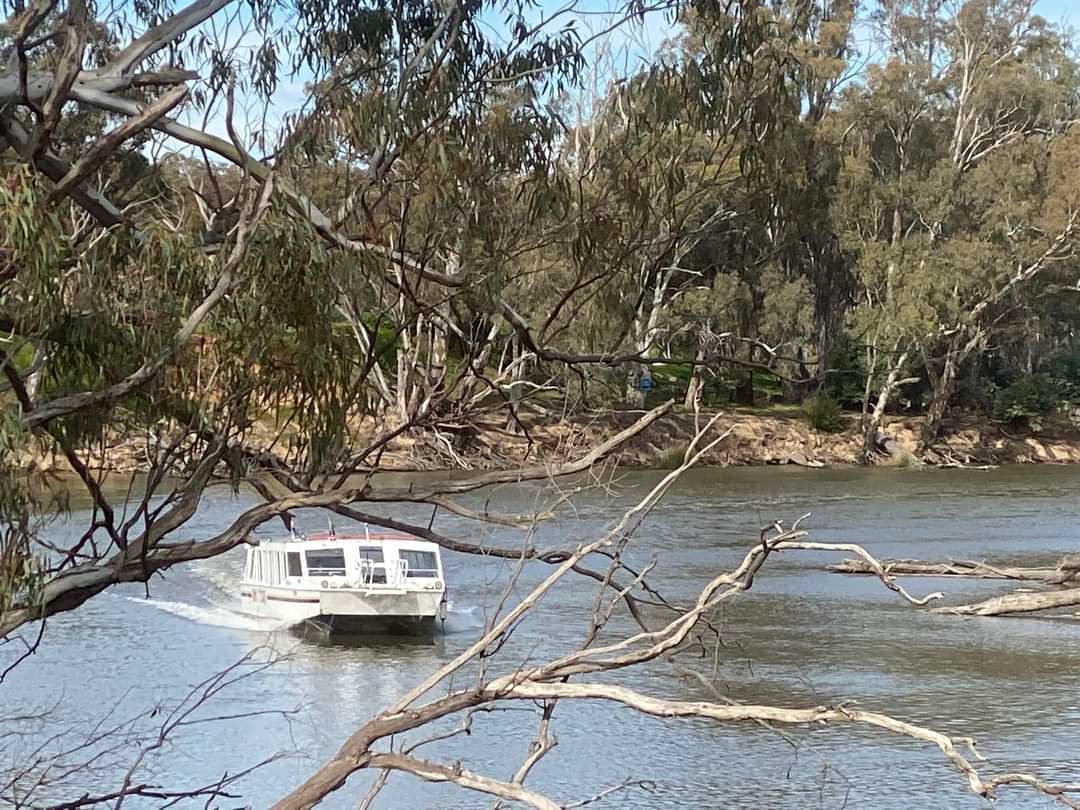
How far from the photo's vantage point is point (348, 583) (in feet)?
43.3

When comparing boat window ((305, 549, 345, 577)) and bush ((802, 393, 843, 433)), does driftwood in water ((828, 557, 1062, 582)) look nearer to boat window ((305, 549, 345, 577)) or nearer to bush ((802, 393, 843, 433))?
boat window ((305, 549, 345, 577))

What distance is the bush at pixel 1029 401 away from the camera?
30.7m

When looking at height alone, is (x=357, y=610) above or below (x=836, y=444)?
below

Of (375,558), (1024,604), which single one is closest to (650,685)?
(375,558)

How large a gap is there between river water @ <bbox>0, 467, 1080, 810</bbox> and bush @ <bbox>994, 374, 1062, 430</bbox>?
1333 cm

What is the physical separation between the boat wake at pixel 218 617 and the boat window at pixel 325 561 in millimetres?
558

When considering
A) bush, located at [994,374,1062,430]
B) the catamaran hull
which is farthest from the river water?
bush, located at [994,374,1062,430]

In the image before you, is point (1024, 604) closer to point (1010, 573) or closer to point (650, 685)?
point (1010, 573)

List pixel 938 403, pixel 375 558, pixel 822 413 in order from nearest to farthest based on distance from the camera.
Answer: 1. pixel 375 558
2. pixel 822 413
3. pixel 938 403

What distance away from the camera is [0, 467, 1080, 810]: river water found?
28.0ft

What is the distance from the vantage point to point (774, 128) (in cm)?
661

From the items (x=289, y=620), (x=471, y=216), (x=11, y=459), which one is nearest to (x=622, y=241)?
(x=471, y=216)

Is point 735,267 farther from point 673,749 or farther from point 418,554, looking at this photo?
point 673,749

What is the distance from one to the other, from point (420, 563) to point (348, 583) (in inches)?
32.9
